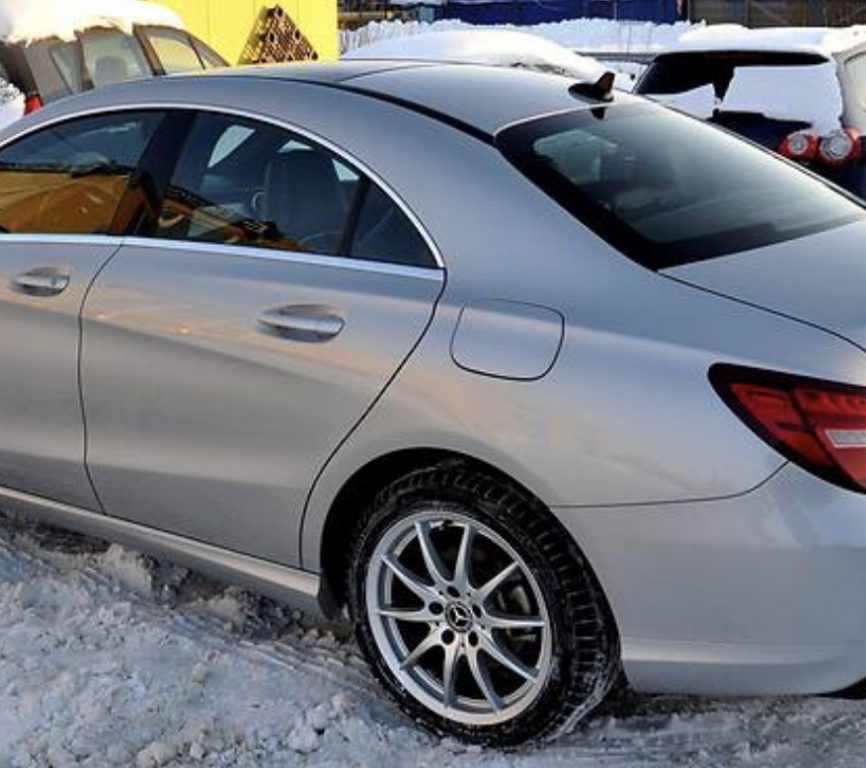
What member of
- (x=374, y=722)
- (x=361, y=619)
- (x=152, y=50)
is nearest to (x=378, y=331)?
(x=361, y=619)

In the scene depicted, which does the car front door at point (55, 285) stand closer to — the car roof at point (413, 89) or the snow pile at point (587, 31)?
the car roof at point (413, 89)

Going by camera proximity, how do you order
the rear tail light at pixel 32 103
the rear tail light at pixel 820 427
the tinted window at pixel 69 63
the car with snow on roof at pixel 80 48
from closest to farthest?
the rear tail light at pixel 820 427 < the rear tail light at pixel 32 103 < the car with snow on roof at pixel 80 48 < the tinted window at pixel 69 63

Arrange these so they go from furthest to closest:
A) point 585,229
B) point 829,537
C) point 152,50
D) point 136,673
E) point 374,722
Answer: point 152,50 → point 136,673 → point 374,722 → point 585,229 → point 829,537

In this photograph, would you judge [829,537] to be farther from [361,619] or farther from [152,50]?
[152,50]

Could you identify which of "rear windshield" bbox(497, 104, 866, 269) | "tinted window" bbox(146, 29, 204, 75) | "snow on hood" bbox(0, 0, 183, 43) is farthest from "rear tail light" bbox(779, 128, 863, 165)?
"tinted window" bbox(146, 29, 204, 75)

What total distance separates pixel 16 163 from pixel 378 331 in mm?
1616

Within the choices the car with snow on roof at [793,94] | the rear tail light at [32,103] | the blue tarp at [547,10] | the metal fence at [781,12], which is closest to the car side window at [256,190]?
the car with snow on roof at [793,94]

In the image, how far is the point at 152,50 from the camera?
33.3 ft

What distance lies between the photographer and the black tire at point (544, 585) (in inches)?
110

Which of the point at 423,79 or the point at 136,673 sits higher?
the point at 423,79

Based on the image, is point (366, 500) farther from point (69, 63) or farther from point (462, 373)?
point (69, 63)

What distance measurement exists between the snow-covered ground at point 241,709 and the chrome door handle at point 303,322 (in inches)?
35.7

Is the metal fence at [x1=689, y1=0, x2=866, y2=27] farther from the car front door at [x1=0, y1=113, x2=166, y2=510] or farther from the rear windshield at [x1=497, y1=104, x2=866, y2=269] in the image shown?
the car front door at [x1=0, y1=113, x2=166, y2=510]

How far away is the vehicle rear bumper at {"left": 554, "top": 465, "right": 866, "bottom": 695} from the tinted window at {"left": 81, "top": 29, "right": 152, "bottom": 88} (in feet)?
23.8
